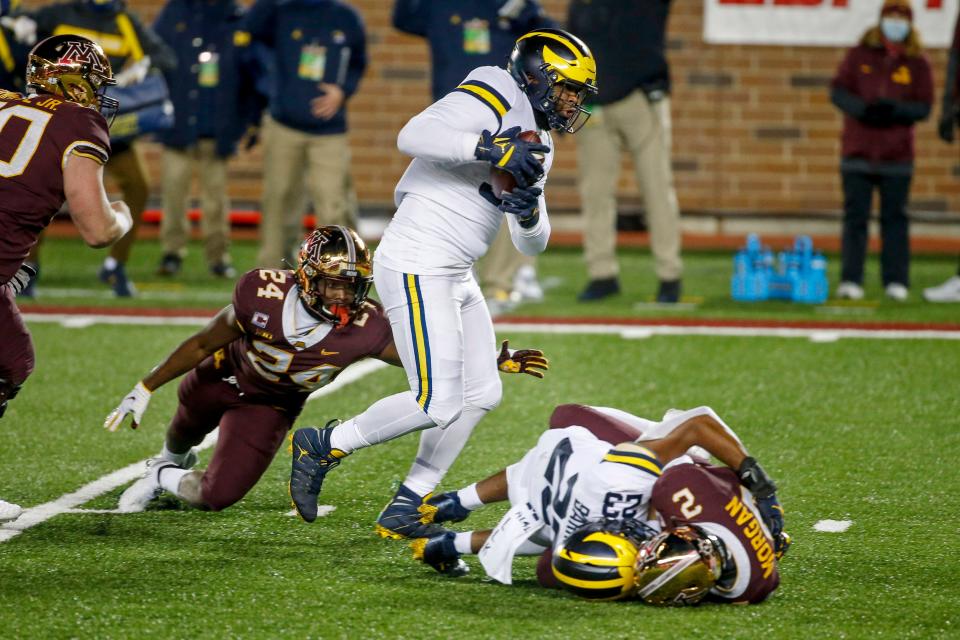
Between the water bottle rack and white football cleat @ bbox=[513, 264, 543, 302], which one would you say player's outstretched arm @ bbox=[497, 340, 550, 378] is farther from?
the water bottle rack

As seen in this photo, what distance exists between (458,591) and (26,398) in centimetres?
338

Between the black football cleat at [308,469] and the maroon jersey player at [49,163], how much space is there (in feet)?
2.89

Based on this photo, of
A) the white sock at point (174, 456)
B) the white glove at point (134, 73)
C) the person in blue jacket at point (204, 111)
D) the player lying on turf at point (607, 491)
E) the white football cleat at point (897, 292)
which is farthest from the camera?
the person in blue jacket at point (204, 111)

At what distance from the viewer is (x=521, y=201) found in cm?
437

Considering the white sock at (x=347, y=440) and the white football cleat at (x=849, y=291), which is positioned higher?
the white sock at (x=347, y=440)

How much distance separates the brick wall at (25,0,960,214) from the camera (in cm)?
1282

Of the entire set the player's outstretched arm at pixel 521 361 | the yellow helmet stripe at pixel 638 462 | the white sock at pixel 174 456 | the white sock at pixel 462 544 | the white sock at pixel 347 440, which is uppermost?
the player's outstretched arm at pixel 521 361

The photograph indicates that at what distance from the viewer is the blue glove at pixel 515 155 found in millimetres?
4215

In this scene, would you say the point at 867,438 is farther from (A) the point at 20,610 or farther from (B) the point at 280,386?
(A) the point at 20,610

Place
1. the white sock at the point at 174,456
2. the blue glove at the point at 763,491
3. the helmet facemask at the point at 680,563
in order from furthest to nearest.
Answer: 1. the white sock at the point at 174,456
2. the blue glove at the point at 763,491
3. the helmet facemask at the point at 680,563

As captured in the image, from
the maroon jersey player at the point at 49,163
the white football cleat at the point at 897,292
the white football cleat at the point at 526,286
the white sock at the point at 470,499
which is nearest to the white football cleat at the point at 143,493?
the maroon jersey player at the point at 49,163

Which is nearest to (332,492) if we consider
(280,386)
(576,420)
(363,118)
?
(280,386)

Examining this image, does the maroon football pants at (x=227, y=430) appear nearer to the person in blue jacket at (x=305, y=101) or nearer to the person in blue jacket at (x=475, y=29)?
the person in blue jacket at (x=475, y=29)

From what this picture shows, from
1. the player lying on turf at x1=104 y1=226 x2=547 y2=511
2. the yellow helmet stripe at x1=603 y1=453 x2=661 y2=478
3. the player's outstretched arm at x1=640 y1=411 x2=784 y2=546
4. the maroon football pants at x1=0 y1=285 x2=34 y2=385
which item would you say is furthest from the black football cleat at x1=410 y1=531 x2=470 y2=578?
the maroon football pants at x1=0 y1=285 x2=34 y2=385
